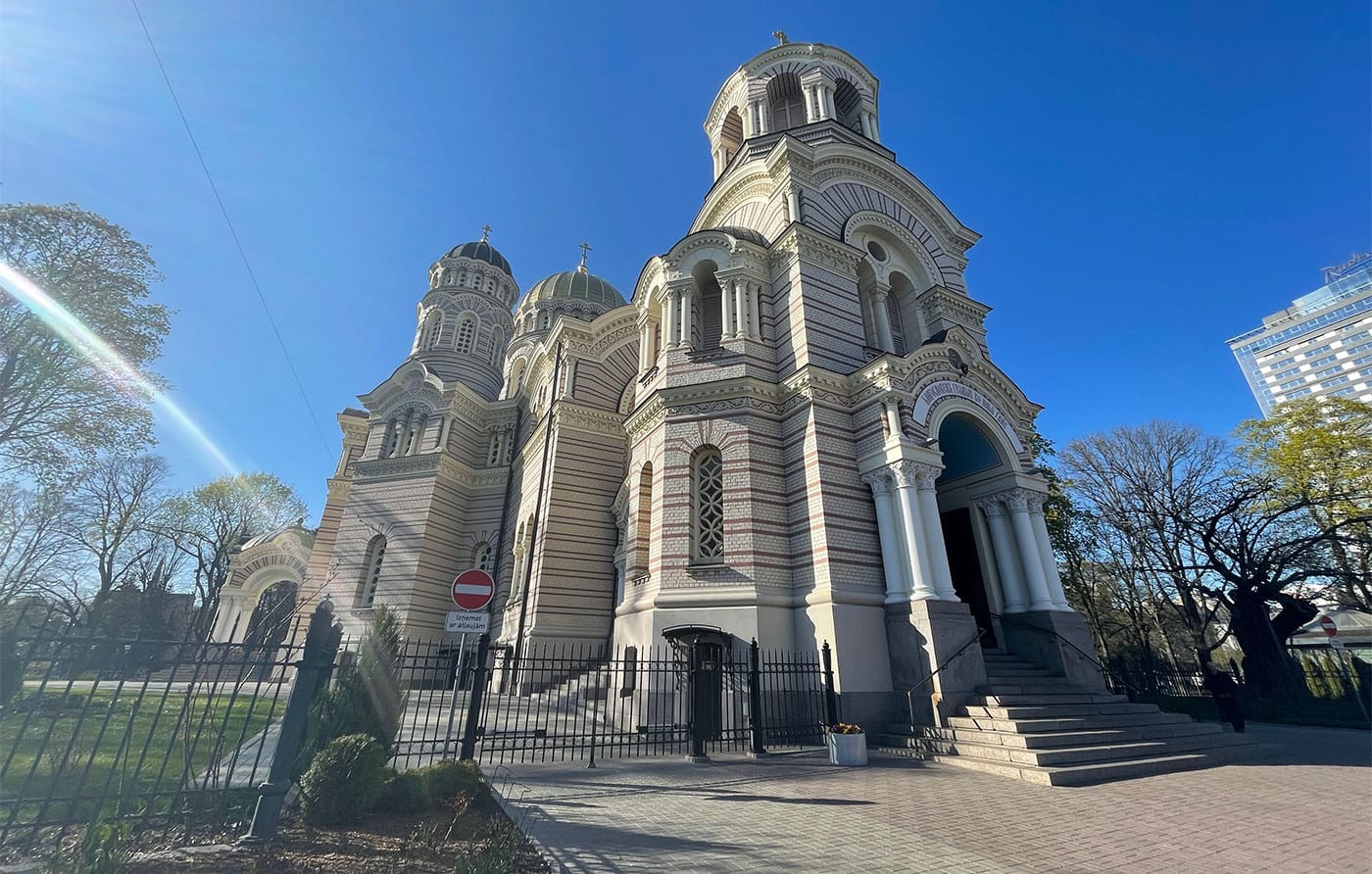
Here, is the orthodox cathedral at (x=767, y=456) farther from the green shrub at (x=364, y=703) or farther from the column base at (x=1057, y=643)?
the green shrub at (x=364, y=703)

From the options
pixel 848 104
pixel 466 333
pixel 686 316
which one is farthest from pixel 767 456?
pixel 466 333

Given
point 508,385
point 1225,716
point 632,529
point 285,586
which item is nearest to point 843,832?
point 632,529

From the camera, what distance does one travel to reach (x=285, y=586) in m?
31.9

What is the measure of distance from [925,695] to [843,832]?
5.91 meters

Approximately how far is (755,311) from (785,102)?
12260 mm

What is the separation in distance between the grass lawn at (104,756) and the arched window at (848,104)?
23.7m

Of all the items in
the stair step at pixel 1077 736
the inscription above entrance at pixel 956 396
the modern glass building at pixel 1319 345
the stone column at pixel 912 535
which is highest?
the modern glass building at pixel 1319 345

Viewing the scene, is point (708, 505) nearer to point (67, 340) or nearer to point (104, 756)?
point (104, 756)

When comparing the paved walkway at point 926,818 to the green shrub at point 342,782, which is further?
the green shrub at point 342,782

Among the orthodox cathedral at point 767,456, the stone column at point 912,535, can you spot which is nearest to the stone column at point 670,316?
the orthodox cathedral at point 767,456

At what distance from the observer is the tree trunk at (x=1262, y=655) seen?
56.7ft

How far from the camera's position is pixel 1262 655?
17766 millimetres

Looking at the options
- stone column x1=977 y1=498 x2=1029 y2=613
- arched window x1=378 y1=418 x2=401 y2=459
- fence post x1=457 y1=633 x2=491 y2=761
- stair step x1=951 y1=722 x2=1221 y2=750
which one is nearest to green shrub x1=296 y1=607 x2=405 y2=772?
fence post x1=457 y1=633 x2=491 y2=761

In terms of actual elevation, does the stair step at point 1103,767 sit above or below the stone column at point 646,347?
below
